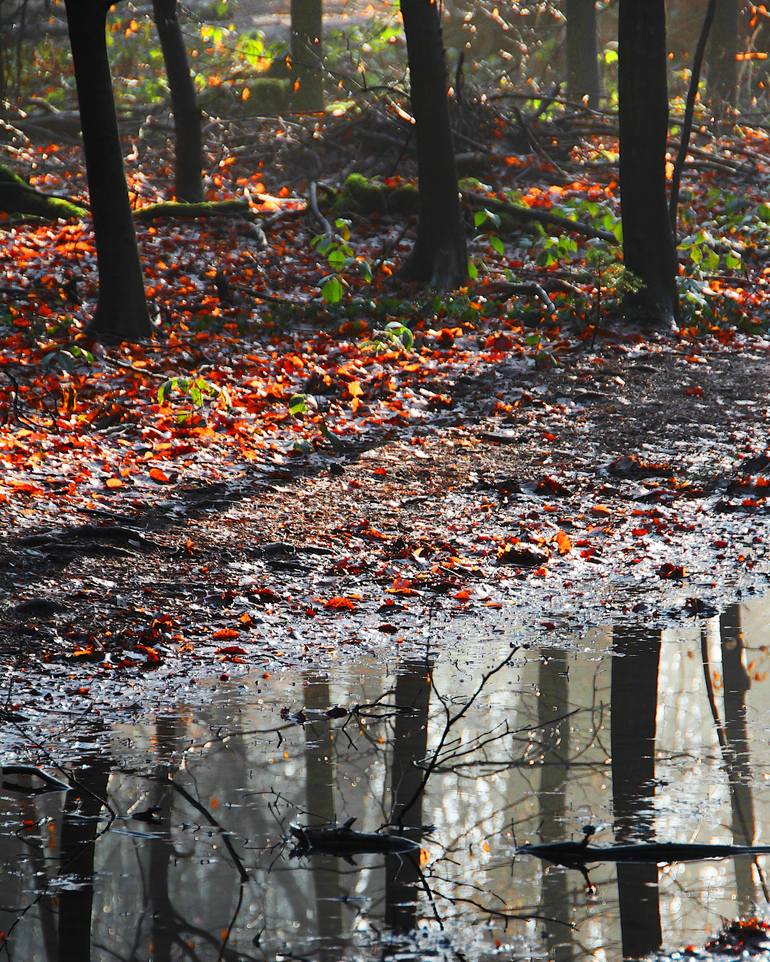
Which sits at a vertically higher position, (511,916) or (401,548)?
(401,548)

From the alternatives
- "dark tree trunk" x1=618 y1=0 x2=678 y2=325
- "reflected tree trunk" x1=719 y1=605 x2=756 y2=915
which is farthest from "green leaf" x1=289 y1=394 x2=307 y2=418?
"dark tree trunk" x1=618 y1=0 x2=678 y2=325

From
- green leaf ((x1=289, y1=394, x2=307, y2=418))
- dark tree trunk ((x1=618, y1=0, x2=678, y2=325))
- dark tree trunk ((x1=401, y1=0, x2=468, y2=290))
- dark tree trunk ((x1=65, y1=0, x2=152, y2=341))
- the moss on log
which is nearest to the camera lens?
green leaf ((x1=289, y1=394, x2=307, y2=418))

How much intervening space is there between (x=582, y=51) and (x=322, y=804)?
19.9 meters

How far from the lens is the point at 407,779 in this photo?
4.09 m

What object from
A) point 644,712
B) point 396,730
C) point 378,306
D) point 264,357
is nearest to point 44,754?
point 396,730

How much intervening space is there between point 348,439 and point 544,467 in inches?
61.0

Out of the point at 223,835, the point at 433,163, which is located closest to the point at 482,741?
the point at 223,835

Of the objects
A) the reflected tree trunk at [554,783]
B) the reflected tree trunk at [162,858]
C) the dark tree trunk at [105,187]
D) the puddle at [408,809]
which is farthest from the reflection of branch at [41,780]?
the dark tree trunk at [105,187]

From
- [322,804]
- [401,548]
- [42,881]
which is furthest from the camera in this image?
[401,548]

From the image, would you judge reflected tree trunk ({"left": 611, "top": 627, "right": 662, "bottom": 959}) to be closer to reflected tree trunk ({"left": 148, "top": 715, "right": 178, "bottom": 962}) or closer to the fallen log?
the fallen log

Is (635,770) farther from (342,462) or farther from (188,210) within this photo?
(188,210)

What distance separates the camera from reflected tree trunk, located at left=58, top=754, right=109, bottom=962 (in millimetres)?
3111

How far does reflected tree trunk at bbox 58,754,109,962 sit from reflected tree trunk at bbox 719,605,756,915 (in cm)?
182

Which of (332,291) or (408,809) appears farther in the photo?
(332,291)
